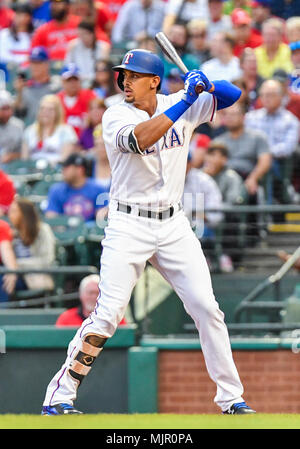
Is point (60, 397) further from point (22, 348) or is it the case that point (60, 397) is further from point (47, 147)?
point (47, 147)

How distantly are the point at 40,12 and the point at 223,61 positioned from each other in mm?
3326

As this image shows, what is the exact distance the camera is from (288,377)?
274 inches

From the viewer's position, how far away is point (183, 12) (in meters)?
11.3

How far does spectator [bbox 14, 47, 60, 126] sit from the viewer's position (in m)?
10.9

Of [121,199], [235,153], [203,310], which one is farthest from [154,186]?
[235,153]

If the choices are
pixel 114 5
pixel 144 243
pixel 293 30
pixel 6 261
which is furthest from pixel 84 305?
pixel 114 5

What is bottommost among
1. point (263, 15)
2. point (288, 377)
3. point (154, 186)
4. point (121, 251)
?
point (288, 377)

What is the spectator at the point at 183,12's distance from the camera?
11086 millimetres

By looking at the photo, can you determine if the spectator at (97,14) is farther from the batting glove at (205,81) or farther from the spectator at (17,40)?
the batting glove at (205,81)

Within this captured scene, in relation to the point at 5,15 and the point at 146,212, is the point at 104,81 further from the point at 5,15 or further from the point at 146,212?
the point at 146,212

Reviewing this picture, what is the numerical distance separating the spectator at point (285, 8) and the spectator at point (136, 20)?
4.26 ft

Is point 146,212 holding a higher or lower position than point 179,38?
lower

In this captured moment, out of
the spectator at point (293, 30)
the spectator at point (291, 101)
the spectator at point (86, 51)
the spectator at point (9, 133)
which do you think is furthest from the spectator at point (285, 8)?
the spectator at point (9, 133)
